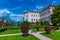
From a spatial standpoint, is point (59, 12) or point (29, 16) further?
point (29, 16)

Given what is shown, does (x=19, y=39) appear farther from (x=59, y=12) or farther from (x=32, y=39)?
(x=59, y=12)

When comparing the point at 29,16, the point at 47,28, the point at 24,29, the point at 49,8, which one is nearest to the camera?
the point at 24,29

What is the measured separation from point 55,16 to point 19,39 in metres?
39.9

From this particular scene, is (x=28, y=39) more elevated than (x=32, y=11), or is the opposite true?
(x=32, y=11)

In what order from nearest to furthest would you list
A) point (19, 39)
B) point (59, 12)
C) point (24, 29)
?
point (19, 39), point (24, 29), point (59, 12)

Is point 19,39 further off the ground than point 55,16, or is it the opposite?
point 55,16

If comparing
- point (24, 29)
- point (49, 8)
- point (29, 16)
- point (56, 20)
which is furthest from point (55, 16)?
point (24, 29)

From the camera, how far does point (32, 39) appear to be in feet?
68.3

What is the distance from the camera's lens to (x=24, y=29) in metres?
23.4

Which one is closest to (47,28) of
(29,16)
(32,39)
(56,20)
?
(32,39)

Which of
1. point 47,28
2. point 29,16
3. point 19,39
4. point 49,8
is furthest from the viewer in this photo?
point 29,16

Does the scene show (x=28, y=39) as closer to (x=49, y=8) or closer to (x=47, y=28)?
(x=47, y=28)

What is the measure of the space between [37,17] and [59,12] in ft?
115

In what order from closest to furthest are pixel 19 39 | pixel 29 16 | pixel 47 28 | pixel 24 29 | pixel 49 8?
pixel 19 39, pixel 24 29, pixel 47 28, pixel 49 8, pixel 29 16
